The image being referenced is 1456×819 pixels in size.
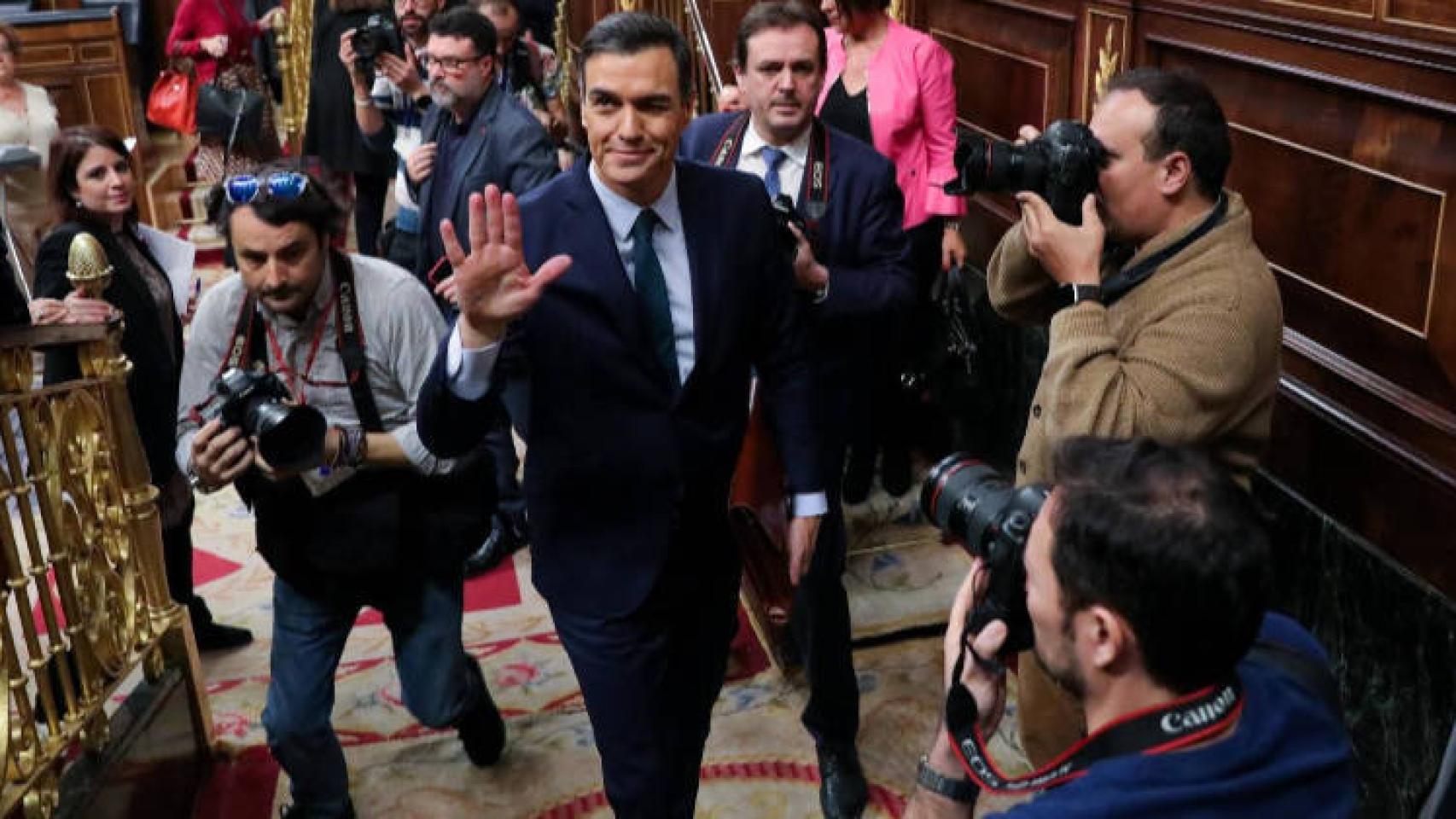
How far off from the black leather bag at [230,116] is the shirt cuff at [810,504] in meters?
4.81

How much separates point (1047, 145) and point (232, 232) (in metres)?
1.42

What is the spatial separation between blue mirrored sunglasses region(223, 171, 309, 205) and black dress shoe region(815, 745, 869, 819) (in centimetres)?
155

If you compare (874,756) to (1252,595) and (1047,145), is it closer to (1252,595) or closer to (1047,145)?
(1047,145)

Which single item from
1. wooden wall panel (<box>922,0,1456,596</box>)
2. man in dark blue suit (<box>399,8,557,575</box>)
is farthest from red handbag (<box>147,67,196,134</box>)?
wooden wall panel (<box>922,0,1456,596</box>)

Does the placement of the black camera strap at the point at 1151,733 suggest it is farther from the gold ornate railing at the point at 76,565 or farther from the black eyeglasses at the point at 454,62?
the black eyeglasses at the point at 454,62

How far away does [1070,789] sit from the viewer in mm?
1402

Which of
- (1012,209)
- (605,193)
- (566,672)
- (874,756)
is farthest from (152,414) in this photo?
(1012,209)

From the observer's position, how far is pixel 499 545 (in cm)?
432

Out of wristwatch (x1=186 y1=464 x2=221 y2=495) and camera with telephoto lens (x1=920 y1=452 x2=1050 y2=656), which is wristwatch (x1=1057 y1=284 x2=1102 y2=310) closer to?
camera with telephoto lens (x1=920 y1=452 x2=1050 y2=656)

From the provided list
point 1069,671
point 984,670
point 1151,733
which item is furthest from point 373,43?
point 1151,733

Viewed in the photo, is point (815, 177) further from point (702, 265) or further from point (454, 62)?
point (454, 62)

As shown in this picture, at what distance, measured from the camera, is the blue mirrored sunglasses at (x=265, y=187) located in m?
2.59

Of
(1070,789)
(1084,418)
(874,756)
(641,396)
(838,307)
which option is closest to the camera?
(1070,789)

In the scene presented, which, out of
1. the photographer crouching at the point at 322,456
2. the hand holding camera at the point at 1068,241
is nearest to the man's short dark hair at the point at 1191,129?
the hand holding camera at the point at 1068,241
